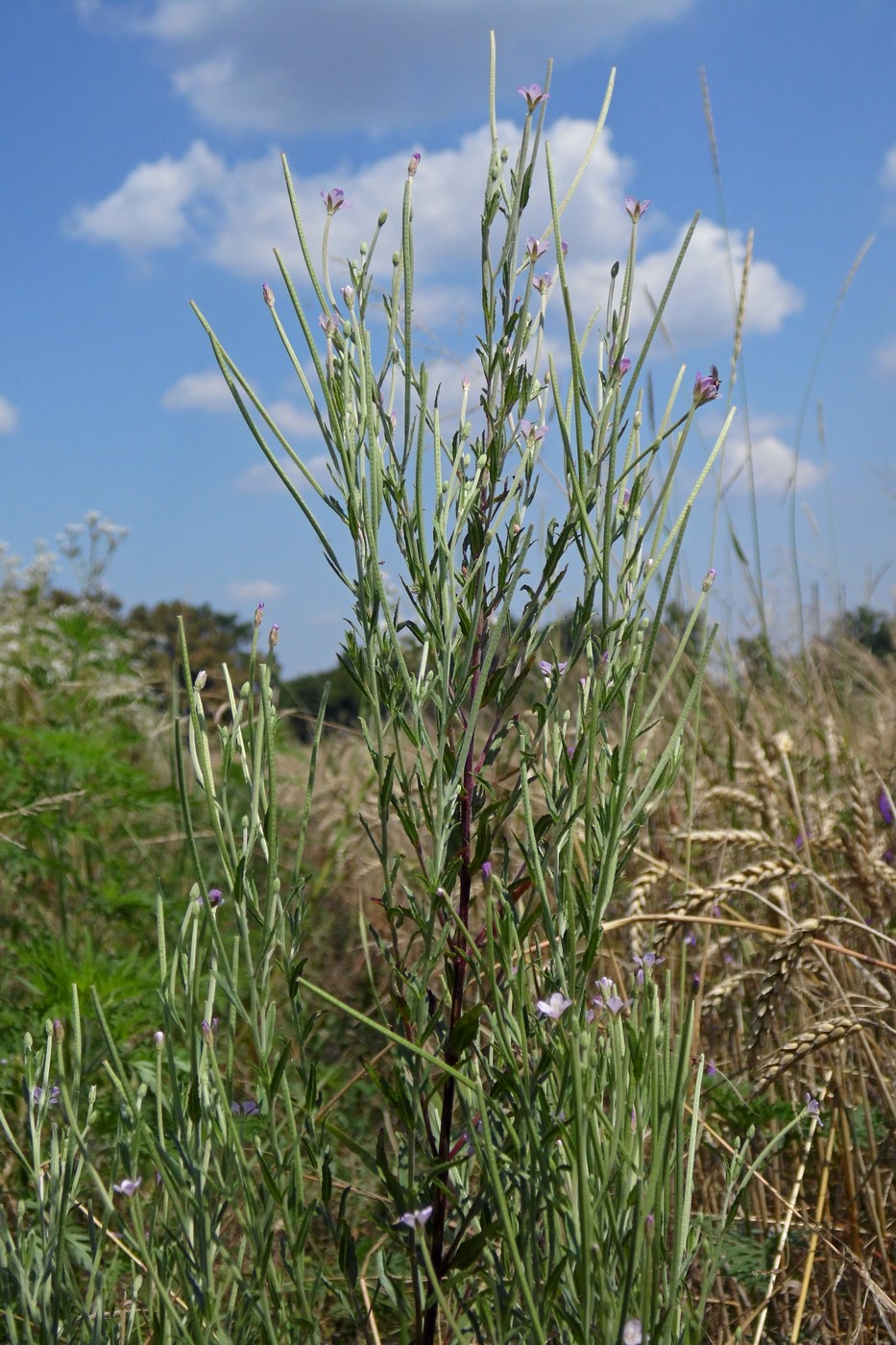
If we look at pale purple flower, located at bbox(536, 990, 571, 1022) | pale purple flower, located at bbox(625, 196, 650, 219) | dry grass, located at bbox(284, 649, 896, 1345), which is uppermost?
pale purple flower, located at bbox(625, 196, 650, 219)

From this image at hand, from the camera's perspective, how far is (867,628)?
7078 millimetres

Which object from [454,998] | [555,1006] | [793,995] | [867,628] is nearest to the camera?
[555,1006]

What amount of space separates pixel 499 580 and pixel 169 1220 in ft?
4.51

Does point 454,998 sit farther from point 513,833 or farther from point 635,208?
point 635,208

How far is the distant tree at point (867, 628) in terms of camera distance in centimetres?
633

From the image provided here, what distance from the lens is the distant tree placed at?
6327mm

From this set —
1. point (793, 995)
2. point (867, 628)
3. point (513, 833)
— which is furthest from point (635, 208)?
point (867, 628)

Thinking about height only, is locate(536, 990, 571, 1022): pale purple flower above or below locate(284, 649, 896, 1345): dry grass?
above

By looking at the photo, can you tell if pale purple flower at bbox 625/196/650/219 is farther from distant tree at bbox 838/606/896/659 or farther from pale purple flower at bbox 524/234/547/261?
distant tree at bbox 838/606/896/659

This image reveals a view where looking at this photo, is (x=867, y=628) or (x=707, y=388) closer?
(x=707, y=388)

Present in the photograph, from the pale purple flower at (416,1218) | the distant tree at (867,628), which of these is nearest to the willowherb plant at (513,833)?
the pale purple flower at (416,1218)

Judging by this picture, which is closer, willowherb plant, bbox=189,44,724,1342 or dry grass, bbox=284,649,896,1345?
willowherb plant, bbox=189,44,724,1342

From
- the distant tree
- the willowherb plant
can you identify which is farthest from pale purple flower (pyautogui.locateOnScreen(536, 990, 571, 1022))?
the distant tree

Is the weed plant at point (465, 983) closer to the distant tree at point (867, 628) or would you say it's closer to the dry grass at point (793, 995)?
the dry grass at point (793, 995)
